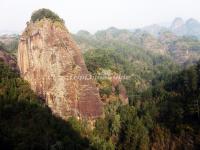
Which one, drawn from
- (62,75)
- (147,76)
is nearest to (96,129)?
(62,75)

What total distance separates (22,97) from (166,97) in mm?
45282

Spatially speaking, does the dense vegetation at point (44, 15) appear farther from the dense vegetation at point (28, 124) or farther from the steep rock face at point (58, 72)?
the dense vegetation at point (28, 124)

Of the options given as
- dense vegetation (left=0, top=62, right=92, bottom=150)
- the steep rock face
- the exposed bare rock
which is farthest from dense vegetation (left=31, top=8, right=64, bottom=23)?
dense vegetation (left=0, top=62, right=92, bottom=150)

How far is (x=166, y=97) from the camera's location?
104562 mm

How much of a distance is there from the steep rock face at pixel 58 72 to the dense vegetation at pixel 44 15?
7.22 feet

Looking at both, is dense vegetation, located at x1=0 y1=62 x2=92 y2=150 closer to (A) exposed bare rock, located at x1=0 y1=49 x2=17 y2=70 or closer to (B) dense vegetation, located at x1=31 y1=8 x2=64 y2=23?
(A) exposed bare rock, located at x1=0 y1=49 x2=17 y2=70

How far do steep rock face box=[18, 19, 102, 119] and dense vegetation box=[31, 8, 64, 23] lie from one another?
220cm

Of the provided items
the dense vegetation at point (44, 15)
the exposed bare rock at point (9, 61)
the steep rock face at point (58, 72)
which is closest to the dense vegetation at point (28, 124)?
the steep rock face at point (58, 72)

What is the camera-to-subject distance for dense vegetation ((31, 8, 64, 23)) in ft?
317

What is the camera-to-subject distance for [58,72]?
87.4 m

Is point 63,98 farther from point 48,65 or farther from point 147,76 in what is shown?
point 147,76

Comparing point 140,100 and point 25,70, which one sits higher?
point 25,70

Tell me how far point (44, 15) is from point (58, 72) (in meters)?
19.6

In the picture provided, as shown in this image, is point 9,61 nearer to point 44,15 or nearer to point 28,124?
point 44,15
